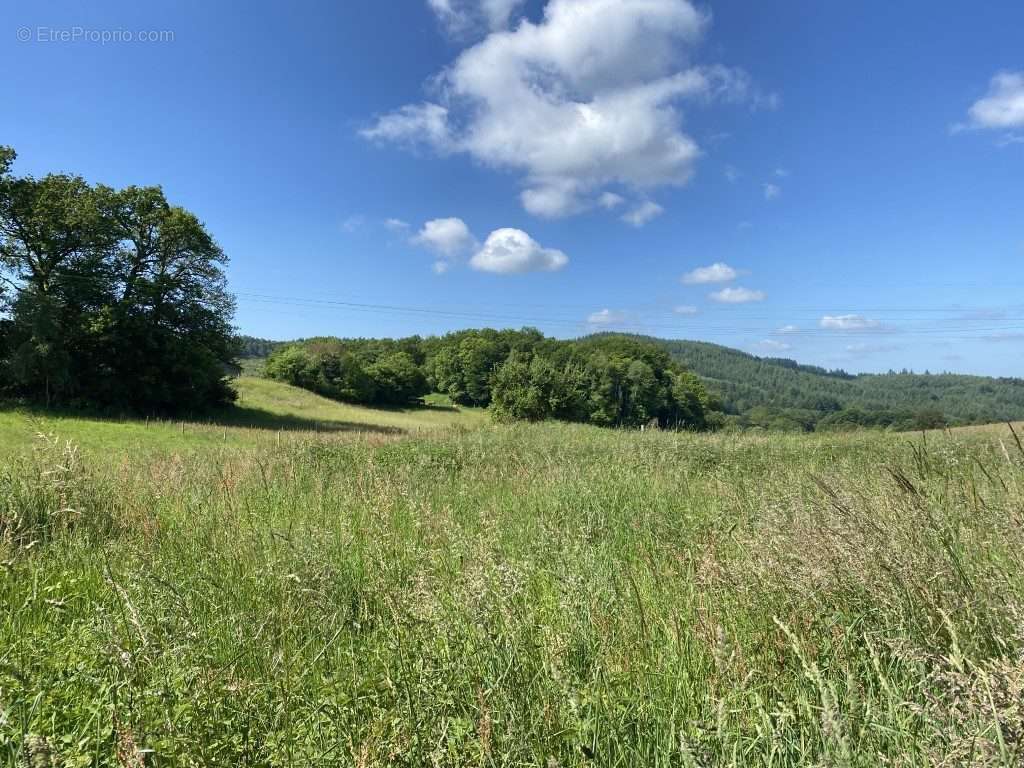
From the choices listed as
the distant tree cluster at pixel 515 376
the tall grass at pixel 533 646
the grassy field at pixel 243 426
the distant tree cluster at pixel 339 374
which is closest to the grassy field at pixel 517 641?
the tall grass at pixel 533 646

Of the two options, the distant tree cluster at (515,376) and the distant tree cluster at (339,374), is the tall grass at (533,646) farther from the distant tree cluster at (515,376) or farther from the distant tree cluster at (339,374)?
the distant tree cluster at (339,374)

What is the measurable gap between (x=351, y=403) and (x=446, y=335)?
50.8 m

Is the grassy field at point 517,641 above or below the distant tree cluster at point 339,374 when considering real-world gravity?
below

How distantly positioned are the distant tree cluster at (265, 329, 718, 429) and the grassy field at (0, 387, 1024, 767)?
35.6m

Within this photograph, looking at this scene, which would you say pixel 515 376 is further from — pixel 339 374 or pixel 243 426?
pixel 243 426

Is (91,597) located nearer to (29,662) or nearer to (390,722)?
(29,662)

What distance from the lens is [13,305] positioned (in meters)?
30.4

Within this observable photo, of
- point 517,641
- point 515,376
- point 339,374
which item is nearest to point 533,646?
point 517,641

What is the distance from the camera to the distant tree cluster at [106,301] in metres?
30.9

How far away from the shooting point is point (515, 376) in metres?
53.9

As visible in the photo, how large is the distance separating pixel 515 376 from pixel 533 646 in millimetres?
51718

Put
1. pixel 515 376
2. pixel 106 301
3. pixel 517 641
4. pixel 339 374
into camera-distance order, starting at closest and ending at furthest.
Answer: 1. pixel 517 641
2. pixel 106 301
3. pixel 515 376
4. pixel 339 374

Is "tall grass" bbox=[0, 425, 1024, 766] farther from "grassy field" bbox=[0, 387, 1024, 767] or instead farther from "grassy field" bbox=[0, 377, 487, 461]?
"grassy field" bbox=[0, 377, 487, 461]

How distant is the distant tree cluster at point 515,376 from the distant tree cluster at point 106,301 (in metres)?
25.3
